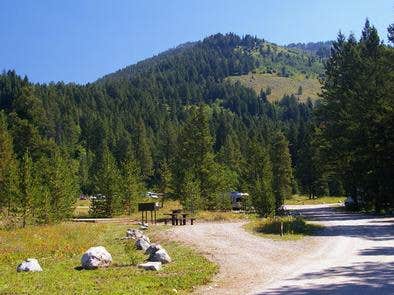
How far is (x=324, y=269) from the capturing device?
16938mm

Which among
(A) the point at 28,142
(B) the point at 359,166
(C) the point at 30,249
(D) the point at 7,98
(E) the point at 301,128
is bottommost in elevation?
(C) the point at 30,249

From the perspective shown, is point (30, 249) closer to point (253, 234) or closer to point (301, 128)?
point (253, 234)

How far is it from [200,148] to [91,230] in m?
26.7

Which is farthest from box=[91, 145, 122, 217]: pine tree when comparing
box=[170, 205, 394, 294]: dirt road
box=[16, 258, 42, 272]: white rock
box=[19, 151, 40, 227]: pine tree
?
box=[16, 258, 42, 272]: white rock

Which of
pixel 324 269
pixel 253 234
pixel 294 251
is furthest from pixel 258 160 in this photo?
pixel 324 269

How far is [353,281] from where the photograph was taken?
14695 mm

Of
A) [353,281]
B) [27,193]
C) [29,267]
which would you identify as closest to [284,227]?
[353,281]

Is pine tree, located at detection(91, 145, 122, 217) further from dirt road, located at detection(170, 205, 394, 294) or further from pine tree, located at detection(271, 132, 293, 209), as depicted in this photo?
pine tree, located at detection(271, 132, 293, 209)

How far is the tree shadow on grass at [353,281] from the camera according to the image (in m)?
13.4

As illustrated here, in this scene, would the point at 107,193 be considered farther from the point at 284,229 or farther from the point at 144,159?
the point at 144,159

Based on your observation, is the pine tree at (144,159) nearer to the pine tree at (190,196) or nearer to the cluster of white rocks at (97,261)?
the pine tree at (190,196)

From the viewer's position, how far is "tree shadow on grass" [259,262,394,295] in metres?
13.4

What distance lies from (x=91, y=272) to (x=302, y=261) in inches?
321

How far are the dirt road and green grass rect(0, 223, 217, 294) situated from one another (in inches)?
38.2
